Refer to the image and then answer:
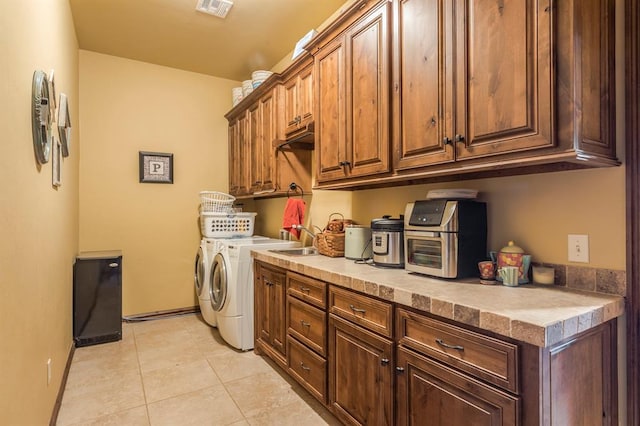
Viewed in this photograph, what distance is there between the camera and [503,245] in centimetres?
175

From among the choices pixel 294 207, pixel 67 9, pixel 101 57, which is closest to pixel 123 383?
pixel 294 207

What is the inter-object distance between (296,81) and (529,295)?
244cm

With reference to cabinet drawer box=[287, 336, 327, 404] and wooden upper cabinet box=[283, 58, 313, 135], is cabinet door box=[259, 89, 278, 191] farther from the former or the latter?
cabinet drawer box=[287, 336, 327, 404]

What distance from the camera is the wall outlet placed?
1470 mm

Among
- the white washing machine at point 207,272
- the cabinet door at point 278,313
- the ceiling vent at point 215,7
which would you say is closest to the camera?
the cabinet door at point 278,313

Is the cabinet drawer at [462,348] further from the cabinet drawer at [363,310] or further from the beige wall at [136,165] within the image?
the beige wall at [136,165]

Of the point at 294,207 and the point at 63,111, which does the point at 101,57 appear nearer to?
the point at 63,111

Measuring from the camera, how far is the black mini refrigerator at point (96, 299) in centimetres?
328

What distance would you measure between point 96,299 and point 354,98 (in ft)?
9.81

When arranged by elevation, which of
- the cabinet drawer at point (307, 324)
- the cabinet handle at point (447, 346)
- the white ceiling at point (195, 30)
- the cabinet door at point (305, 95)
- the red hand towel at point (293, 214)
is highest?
the white ceiling at point (195, 30)

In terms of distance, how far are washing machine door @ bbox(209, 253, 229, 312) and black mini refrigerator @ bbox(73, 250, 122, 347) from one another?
2.88 ft

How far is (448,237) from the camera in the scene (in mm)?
1682

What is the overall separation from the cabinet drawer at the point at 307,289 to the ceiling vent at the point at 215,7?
2.30 metres

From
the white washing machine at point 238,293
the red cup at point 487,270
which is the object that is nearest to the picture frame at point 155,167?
the white washing machine at point 238,293
